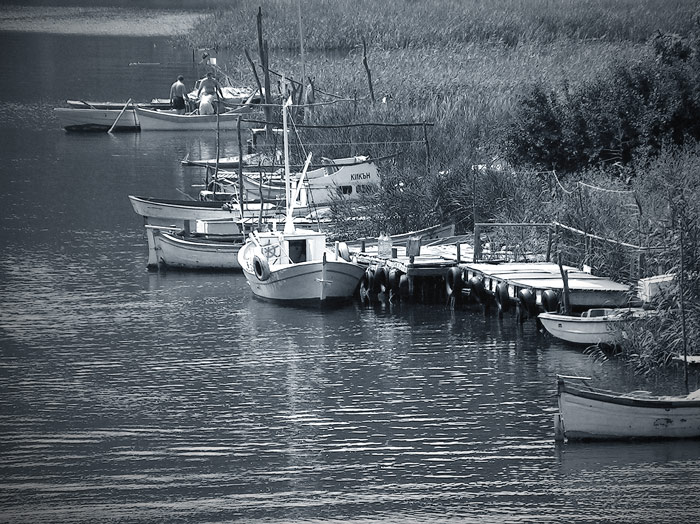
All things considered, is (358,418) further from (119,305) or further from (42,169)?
(42,169)

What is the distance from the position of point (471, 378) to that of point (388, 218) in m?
14.5

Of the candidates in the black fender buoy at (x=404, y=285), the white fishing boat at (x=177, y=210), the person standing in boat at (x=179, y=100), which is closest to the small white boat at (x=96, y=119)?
the person standing in boat at (x=179, y=100)

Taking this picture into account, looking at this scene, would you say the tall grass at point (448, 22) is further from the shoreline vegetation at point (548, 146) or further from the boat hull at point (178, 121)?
the boat hull at point (178, 121)

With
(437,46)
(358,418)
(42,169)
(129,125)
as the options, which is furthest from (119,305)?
(437,46)

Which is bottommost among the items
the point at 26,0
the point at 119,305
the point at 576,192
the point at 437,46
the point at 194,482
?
the point at 194,482

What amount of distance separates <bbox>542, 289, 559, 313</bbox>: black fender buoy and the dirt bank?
101 meters

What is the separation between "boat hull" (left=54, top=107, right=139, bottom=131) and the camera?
3041 inches

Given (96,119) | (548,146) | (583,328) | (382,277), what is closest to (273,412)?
(583,328)

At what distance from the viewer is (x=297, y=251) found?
131 ft

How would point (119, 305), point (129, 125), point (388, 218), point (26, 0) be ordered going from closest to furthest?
point (119, 305) → point (388, 218) → point (129, 125) → point (26, 0)

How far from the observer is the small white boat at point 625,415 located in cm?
2488

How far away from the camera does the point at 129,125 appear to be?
7750 centimetres

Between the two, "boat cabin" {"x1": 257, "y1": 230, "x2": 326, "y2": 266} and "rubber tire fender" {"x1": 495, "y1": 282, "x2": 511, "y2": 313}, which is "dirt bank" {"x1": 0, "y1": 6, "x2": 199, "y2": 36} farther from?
"rubber tire fender" {"x1": 495, "y1": 282, "x2": 511, "y2": 313}

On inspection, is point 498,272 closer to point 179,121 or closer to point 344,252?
point 344,252
